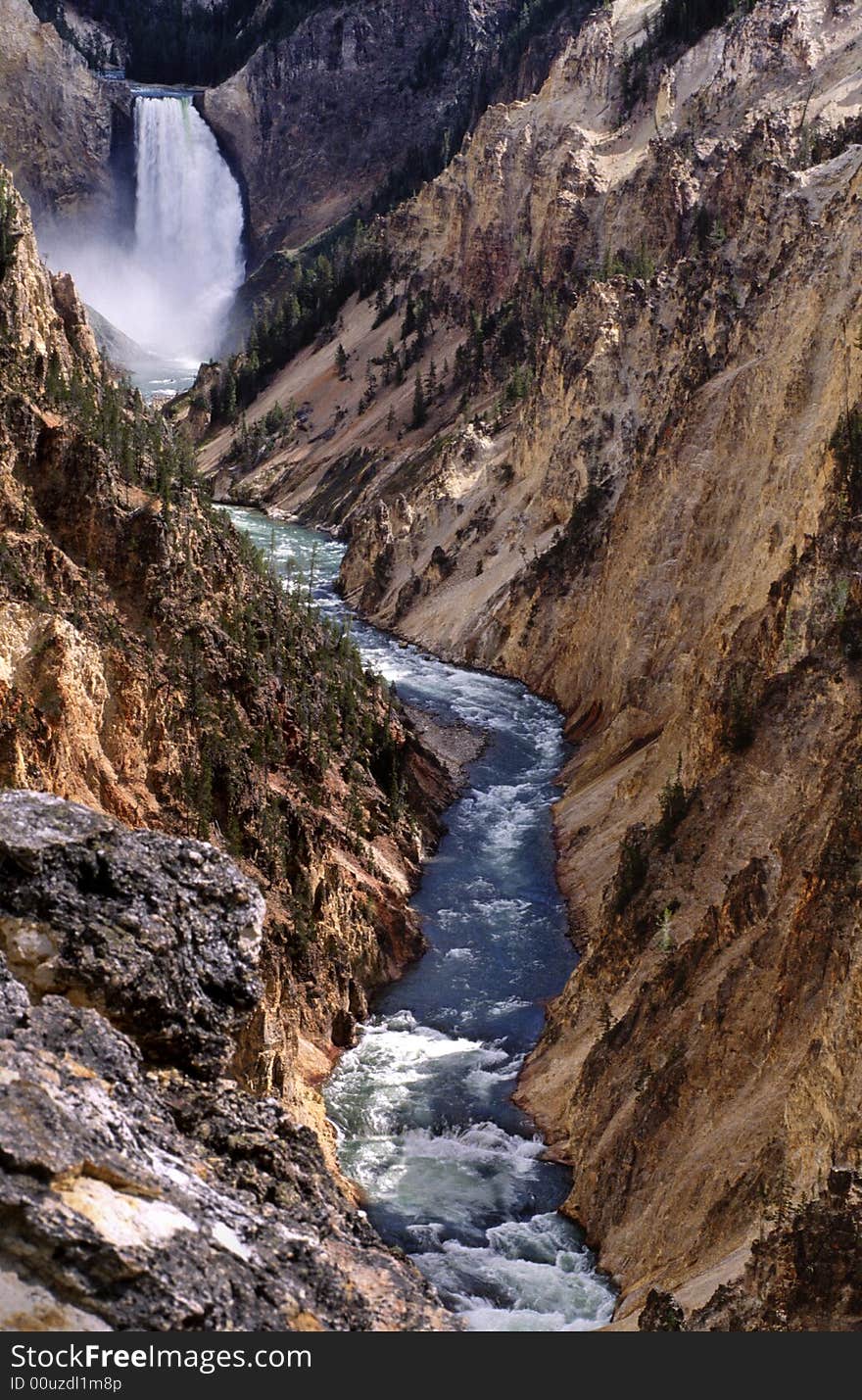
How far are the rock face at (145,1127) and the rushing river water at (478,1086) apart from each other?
9862 mm

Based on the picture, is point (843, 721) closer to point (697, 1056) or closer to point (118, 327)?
point (697, 1056)

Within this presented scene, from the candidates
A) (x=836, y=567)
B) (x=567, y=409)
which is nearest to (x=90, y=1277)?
(x=836, y=567)

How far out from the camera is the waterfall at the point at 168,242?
148 metres

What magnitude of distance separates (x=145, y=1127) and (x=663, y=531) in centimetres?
3963

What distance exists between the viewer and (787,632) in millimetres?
33375

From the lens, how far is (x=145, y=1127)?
1306cm

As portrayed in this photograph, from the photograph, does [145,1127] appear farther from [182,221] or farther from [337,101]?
[337,101]

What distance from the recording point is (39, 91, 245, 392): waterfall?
148m

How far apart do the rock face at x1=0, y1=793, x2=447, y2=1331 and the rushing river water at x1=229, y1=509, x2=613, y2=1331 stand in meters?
9.86

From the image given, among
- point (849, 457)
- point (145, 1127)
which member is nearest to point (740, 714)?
point (849, 457)

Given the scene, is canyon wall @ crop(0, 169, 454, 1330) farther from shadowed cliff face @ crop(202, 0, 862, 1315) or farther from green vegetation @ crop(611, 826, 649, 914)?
green vegetation @ crop(611, 826, 649, 914)

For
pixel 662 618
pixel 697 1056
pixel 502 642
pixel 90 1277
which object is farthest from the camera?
pixel 502 642

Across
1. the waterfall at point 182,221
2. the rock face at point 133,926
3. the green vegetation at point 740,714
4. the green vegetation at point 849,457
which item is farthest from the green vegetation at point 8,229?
the waterfall at point 182,221

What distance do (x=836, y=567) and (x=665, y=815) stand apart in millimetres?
5769
